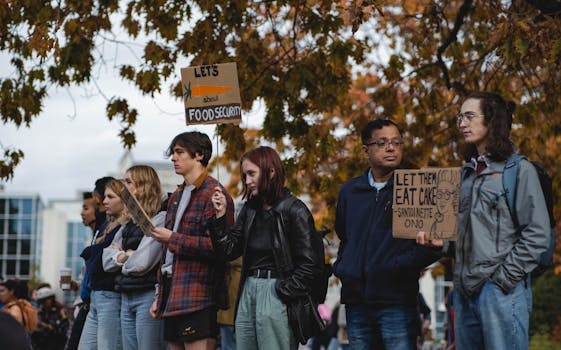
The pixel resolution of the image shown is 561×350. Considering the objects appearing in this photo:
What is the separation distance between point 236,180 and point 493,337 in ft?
56.3

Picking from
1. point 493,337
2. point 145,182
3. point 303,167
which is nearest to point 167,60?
point 303,167

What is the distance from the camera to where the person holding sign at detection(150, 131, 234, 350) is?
23.5 ft

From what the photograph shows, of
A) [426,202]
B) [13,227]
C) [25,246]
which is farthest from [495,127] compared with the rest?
[13,227]

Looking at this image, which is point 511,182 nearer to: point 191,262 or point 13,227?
point 191,262

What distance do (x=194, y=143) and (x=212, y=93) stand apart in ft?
1.50

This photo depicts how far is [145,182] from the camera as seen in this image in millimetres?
8344

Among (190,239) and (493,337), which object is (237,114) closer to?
(190,239)

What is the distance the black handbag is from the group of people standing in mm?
54

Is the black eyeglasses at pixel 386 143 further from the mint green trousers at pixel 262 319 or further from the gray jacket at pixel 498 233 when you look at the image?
the mint green trousers at pixel 262 319

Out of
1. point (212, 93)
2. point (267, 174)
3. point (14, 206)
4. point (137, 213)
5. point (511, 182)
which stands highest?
point (14, 206)

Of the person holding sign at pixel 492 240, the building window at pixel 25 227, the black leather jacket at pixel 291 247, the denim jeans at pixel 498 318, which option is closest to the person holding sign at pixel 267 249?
the black leather jacket at pixel 291 247

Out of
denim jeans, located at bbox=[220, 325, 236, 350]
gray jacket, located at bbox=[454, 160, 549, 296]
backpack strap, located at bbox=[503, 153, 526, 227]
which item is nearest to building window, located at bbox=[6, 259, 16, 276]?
denim jeans, located at bbox=[220, 325, 236, 350]

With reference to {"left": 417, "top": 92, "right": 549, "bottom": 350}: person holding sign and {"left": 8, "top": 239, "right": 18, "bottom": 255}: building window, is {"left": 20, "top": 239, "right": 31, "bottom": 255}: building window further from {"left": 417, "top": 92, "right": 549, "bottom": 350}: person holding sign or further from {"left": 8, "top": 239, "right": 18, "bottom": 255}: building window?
{"left": 417, "top": 92, "right": 549, "bottom": 350}: person holding sign

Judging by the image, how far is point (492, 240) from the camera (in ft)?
19.1
